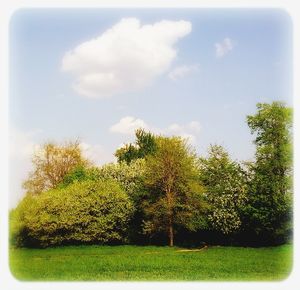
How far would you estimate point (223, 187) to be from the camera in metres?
17.8

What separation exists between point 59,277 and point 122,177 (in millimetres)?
7734

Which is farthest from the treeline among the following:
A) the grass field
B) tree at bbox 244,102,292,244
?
the grass field

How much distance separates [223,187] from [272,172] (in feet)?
13.5

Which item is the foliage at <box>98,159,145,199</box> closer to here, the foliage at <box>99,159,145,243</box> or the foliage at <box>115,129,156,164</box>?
the foliage at <box>99,159,145,243</box>

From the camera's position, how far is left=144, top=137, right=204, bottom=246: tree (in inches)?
608

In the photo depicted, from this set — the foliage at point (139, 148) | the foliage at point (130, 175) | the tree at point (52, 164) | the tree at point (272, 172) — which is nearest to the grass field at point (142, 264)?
the tree at point (272, 172)

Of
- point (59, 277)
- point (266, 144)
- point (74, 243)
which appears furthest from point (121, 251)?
point (266, 144)

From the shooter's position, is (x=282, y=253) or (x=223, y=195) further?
(x=223, y=195)

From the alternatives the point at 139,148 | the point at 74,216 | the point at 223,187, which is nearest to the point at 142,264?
the point at 74,216

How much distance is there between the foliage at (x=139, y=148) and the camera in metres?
13.7

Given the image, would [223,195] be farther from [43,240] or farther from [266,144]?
[43,240]

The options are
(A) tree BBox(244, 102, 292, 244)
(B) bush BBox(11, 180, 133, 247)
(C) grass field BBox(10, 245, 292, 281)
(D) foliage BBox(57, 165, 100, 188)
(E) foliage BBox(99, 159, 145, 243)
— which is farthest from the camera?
(E) foliage BBox(99, 159, 145, 243)

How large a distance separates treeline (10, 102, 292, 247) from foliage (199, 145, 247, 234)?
0.12 ft

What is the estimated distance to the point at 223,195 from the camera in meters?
17.5
